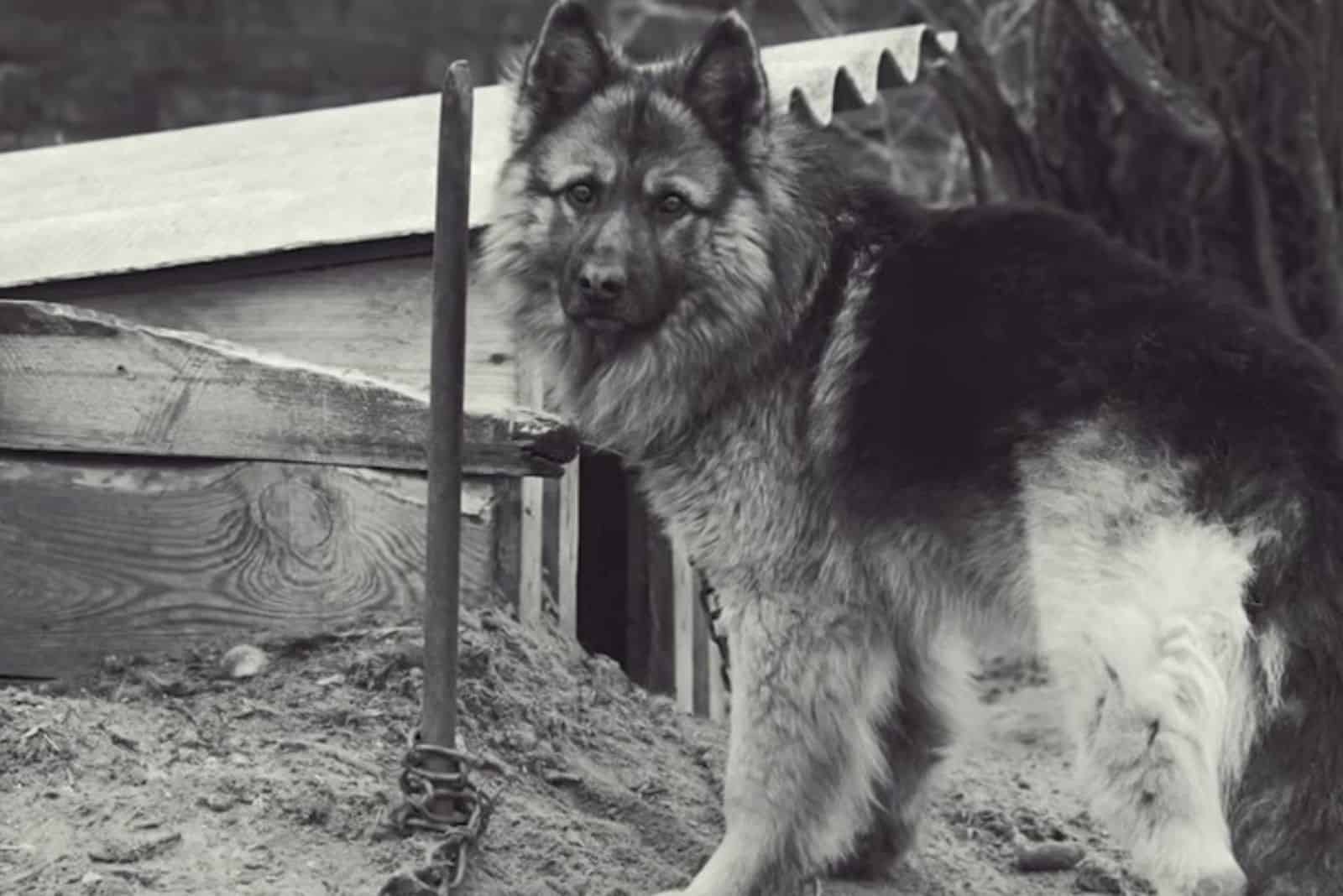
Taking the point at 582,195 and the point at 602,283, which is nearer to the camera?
the point at 602,283

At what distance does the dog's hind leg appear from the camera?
365 centimetres

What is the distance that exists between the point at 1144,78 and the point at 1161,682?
3.54m

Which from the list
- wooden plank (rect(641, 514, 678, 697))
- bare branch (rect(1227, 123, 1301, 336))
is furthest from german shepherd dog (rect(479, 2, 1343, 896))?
bare branch (rect(1227, 123, 1301, 336))

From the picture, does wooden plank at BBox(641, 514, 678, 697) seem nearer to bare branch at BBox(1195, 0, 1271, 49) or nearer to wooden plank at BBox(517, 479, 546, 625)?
wooden plank at BBox(517, 479, 546, 625)

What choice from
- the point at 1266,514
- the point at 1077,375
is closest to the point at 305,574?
the point at 1077,375

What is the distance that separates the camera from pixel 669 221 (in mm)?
4449

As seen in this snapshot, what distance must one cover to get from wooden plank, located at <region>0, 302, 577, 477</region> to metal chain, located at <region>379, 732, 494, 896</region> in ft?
2.67

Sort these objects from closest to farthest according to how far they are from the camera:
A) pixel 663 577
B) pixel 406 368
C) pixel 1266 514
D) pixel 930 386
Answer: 1. pixel 1266 514
2. pixel 930 386
3. pixel 406 368
4. pixel 663 577

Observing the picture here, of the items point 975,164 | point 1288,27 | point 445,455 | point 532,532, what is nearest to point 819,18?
point 975,164

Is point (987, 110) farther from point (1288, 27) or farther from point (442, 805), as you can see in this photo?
point (442, 805)

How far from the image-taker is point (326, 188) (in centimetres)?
574

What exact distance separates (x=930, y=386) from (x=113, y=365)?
1.93 meters

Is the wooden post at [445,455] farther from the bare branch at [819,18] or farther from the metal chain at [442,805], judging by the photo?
the bare branch at [819,18]

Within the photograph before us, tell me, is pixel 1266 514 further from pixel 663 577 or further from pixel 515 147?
pixel 663 577
